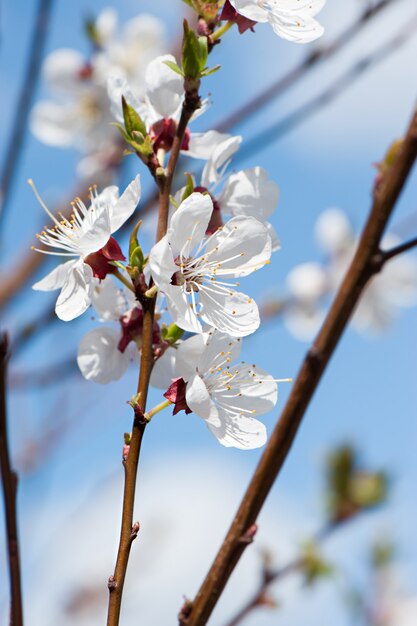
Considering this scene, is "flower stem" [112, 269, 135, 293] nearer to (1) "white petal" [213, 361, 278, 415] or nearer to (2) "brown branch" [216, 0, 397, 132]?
(1) "white petal" [213, 361, 278, 415]

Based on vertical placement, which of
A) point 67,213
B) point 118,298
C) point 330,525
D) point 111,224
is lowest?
point 330,525

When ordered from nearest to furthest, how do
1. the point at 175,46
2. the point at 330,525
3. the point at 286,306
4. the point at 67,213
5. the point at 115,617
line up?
the point at 115,617 < the point at 330,525 < the point at 67,213 < the point at 175,46 < the point at 286,306

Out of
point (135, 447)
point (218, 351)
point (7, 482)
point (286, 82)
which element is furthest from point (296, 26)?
point (286, 82)

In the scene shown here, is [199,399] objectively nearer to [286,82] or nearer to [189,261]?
[189,261]

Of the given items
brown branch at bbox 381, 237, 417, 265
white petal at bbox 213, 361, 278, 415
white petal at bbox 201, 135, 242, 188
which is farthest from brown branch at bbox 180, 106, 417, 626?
white petal at bbox 201, 135, 242, 188

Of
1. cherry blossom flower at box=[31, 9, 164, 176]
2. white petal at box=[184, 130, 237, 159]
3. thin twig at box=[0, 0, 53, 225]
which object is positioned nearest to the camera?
white petal at box=[184, 130, 237, 159]

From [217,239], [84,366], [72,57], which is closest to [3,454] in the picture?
[84,366]

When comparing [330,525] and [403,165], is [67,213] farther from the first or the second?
[403,165]
